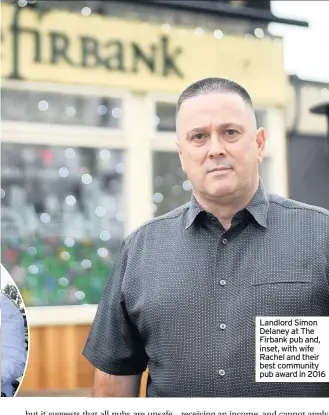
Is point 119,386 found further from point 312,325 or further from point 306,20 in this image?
point 306,20

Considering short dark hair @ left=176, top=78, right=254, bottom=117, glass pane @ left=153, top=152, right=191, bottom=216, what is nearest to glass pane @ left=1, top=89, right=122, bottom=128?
glass pane @ left=153, top=152, right=191, bottom=216

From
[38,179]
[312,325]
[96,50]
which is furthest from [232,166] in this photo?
[38,179]

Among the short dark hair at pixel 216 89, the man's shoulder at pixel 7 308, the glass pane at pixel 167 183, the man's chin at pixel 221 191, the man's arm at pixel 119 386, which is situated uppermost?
the short dark hair at pixel 216 89

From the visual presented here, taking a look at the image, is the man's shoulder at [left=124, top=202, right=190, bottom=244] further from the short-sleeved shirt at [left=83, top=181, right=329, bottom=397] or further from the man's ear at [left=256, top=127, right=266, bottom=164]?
the man's ear at [left=256, top=127, right=266, bottom=164]

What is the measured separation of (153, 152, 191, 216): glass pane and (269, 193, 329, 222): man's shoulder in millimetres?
301

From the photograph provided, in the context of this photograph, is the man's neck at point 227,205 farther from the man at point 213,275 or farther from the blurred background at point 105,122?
the blurred background at point 105,122

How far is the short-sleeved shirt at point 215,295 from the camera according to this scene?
1.25 metres

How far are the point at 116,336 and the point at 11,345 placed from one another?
297mm

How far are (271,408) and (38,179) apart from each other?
114cm

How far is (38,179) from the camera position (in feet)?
6.71

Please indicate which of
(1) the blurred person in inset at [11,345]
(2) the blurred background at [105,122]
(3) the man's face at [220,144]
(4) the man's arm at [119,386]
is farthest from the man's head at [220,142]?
(1) the blurred person in inset at [11,345]

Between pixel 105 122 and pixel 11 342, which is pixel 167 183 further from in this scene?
pixel 11 342

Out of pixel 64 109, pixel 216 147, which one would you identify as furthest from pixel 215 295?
pixel 64 109

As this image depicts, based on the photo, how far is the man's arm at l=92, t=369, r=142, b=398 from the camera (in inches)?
53.8
